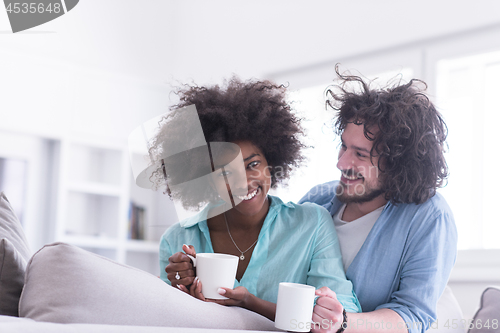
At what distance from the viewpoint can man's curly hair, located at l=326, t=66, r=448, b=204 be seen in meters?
1.45

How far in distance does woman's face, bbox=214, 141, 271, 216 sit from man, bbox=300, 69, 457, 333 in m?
0.29

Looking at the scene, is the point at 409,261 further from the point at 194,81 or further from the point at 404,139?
the point at 194,81

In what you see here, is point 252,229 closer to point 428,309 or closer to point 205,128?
point 205,128

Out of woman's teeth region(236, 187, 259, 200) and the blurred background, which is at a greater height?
the blurred background

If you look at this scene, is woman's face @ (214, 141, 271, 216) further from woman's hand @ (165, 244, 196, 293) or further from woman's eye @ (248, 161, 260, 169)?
woman's hand @ (165, 244, 196, 293)

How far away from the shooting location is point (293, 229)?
137 cm

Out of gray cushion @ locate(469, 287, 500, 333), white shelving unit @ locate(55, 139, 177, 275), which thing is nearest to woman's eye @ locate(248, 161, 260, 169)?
gray cushion @ locate(469, 287, 500, 333)

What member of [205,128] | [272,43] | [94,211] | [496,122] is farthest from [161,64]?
[205,128]

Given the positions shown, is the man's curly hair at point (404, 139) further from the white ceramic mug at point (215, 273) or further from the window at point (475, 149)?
the window at point (475, 149)

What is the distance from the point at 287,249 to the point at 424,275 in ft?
1.21

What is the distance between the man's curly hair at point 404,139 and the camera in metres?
1.45

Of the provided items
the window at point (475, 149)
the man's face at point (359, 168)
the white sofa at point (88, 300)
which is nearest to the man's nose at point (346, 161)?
the man's face at point (359, 168)

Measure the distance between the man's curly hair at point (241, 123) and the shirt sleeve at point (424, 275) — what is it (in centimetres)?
49

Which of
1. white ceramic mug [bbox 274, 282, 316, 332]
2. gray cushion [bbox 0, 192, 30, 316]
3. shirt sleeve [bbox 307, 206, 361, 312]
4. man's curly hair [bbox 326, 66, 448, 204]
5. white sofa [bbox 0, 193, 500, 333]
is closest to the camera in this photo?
white sofa [bbox 0, 193, 500, 333]
